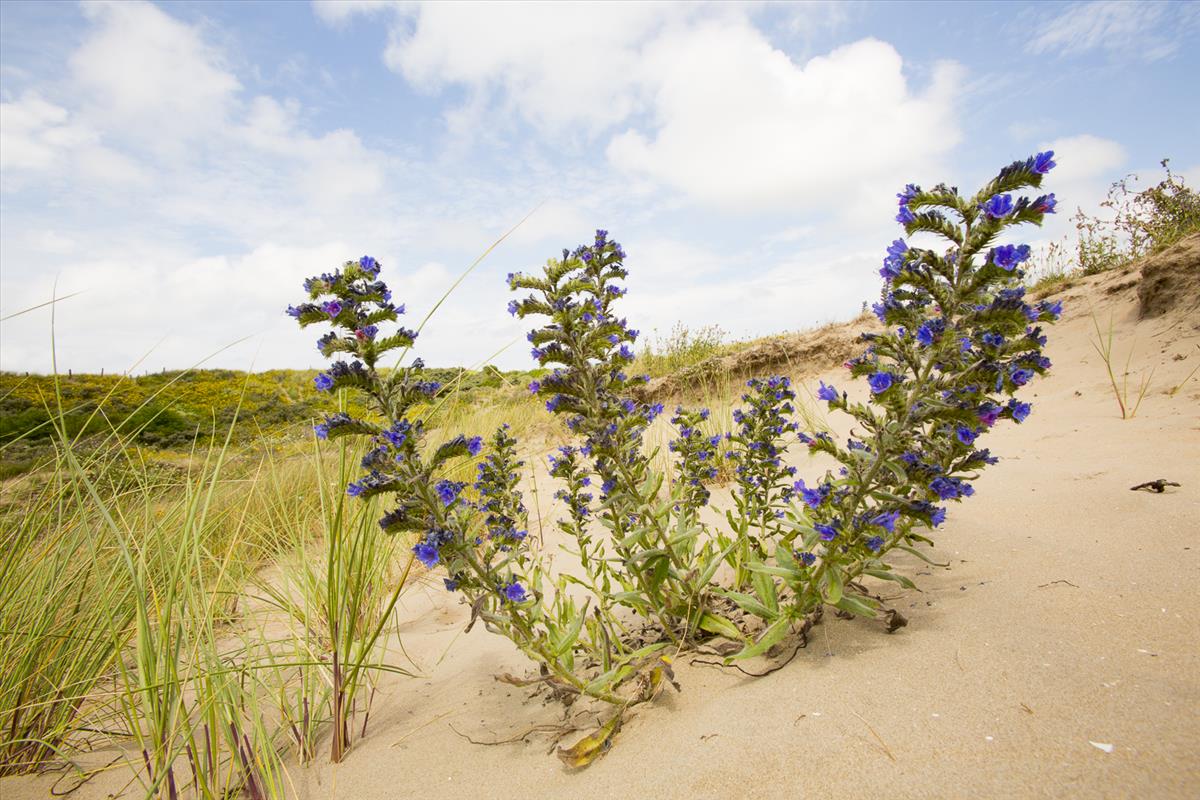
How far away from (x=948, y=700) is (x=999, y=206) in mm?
1589

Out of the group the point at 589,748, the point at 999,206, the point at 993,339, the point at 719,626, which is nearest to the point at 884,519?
the point at 993,339

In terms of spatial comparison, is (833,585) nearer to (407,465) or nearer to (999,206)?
(999,206)

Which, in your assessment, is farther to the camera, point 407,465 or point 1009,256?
point 407,465

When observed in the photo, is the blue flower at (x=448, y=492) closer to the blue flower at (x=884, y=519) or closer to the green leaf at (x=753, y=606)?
the green leaf at (x=753, y=606)

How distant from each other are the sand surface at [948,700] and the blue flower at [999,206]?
1471mm

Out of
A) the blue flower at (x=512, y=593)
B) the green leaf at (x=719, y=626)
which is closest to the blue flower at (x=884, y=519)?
the green leaf at (x=719, y=626)

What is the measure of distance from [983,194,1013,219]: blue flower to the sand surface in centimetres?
147

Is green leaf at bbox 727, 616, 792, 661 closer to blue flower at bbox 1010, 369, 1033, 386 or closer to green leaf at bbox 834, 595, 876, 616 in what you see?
green leaf at bbox 834, 595, 876, 616

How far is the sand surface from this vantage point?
146 centimetres

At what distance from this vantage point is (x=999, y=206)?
6.02 ft

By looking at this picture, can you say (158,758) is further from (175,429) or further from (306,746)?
(175,429)

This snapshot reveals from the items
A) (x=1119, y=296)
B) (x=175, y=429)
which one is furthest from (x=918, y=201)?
(x=175, y=429)

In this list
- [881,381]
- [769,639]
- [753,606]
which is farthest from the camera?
[753,606]

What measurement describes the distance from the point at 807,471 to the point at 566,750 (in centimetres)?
425
